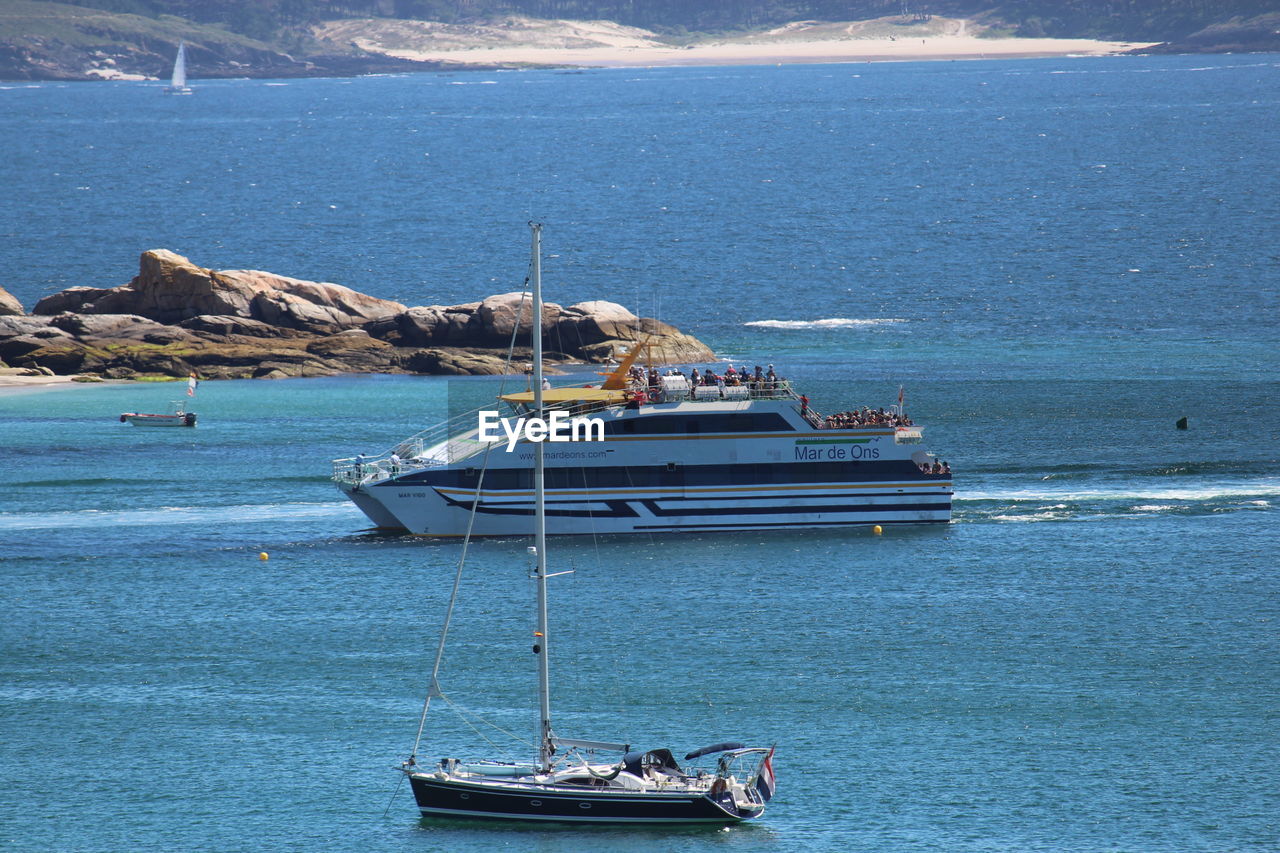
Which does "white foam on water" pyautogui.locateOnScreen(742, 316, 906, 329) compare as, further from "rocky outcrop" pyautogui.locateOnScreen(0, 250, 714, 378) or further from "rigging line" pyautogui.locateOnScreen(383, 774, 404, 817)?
"rigging line" pyautogui.locateOnScreen(383, 774, 404, 817)

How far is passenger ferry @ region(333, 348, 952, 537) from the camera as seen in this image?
209 ft

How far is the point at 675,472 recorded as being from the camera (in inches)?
2532

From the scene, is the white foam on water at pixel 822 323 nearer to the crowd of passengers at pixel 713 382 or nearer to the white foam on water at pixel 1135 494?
the white foam on water at pixel 1135 494

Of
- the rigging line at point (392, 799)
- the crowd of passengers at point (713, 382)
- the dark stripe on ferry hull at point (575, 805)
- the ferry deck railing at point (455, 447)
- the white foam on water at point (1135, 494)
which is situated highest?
the crowd of passengers at point (713, 382)

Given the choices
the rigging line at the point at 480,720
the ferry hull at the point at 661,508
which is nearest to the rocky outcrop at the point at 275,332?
the ferry hull at the point at 661,508

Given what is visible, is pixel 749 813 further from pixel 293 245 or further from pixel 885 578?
pixel 293 245

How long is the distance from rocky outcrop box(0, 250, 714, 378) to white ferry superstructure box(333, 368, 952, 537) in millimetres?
30715

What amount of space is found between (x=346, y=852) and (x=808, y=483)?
98.8 ft

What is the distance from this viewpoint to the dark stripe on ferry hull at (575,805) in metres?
38.8

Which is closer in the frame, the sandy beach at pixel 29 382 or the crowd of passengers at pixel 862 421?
the crowd of passengers at pixel 862 421

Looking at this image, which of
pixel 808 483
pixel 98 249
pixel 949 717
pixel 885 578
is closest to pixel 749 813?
pixel 949 717

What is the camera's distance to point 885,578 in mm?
59000
